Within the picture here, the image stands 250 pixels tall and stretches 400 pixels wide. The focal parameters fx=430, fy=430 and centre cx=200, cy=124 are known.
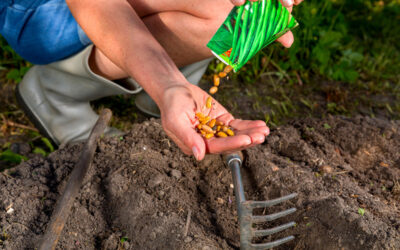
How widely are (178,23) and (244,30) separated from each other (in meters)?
0.66

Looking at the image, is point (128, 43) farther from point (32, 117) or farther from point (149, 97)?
point (32, 117)

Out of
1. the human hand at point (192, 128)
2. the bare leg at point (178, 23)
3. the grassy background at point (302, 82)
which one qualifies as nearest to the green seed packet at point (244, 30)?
the human hand at point (192, 128)

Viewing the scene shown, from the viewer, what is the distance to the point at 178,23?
1916 mm

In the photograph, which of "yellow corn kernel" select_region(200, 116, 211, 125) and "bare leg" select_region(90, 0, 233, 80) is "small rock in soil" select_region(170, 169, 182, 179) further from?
"bare leg" select_region(90, 0, 233, 80)

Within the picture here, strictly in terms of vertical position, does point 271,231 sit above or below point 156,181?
above

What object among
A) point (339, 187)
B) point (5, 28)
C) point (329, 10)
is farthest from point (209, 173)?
point (329, 10)

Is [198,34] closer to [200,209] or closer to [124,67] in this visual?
[124,67]

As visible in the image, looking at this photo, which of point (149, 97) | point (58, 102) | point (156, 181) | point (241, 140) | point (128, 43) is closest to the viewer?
point (241, 140)

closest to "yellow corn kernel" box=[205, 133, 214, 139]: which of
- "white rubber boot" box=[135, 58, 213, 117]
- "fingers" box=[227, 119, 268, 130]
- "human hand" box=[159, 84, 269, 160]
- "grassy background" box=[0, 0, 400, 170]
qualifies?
"human hand" box=[159, 84, 269, 160]

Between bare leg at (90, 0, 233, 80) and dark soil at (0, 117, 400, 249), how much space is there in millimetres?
358

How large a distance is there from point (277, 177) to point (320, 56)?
1214mm

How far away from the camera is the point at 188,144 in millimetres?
1311

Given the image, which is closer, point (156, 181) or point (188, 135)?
point (188, 135)

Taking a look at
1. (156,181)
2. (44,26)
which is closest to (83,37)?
(44,26)
